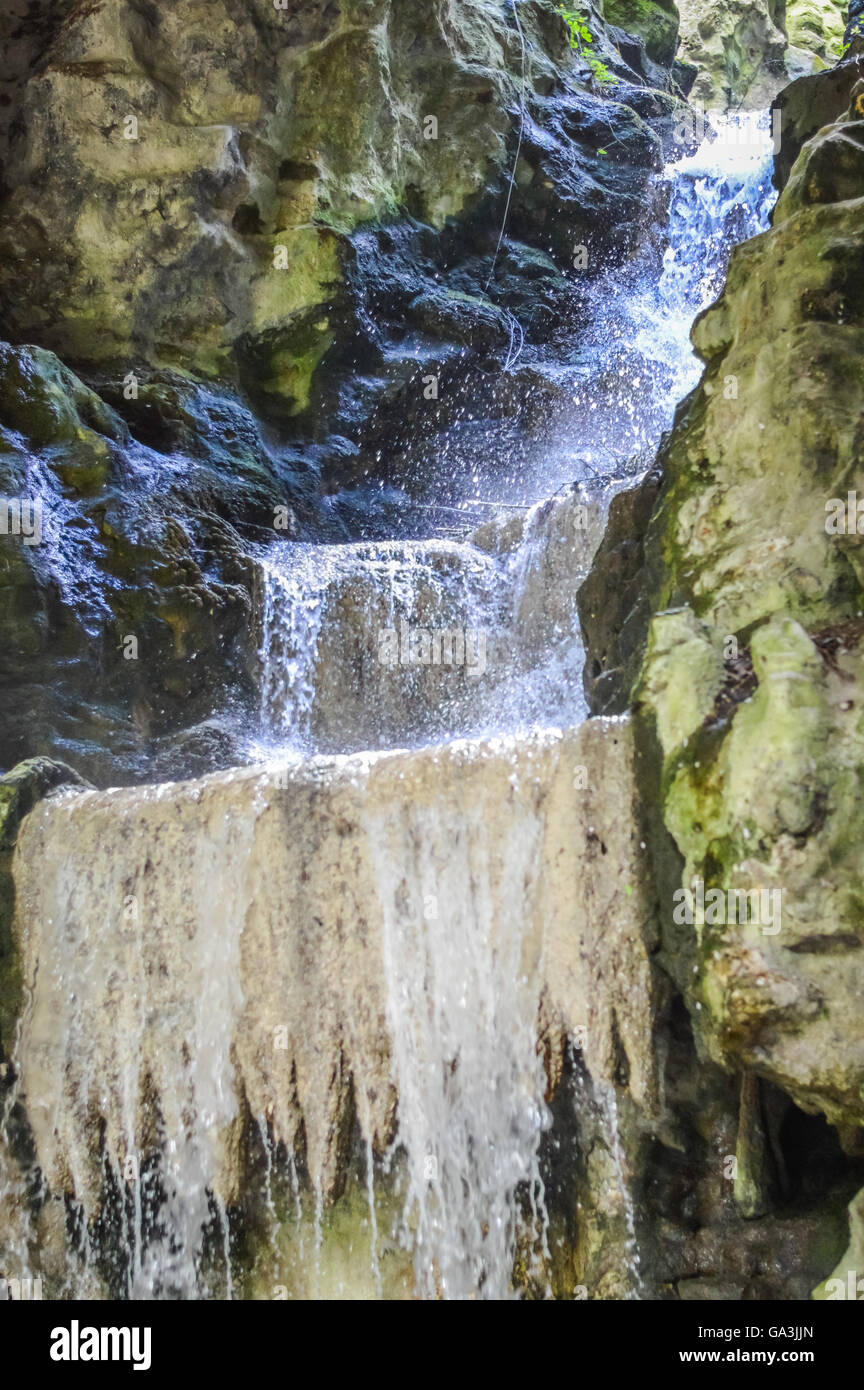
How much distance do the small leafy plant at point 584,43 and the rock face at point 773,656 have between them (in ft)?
26.5

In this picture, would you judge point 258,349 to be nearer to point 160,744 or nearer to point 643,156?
point 160,744

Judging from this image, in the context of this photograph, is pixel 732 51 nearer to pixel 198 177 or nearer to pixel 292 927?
pixel 198 177

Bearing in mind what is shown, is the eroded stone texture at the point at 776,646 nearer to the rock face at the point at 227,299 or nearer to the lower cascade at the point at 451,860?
the lower cascade at the point at 451,860

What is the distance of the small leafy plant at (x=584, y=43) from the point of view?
37.7 feet

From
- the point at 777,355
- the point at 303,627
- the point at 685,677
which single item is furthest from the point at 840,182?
the point at 303,627

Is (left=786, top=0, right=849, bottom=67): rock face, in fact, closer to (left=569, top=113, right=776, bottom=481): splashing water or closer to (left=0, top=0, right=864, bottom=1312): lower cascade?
(left=569, top=113, right=776, bottom=481): splashing water

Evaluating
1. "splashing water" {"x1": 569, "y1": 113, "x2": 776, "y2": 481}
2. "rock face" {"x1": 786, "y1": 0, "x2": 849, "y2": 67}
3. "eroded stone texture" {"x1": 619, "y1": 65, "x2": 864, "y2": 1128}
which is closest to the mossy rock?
"splashing water" {"x1": 569, "y1": 113, "x2": 776, "y2": 481}

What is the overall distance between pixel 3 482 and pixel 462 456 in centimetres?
425

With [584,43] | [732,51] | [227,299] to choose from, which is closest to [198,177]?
[227,299]

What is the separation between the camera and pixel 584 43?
11.7m

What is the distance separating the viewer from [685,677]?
352 cm

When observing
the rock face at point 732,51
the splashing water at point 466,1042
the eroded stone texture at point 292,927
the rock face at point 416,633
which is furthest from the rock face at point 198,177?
Answer: the rock face at point 732,51

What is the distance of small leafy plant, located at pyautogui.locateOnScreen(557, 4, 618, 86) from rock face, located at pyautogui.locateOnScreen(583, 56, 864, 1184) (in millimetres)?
8072

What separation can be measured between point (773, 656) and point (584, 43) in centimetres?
1099
